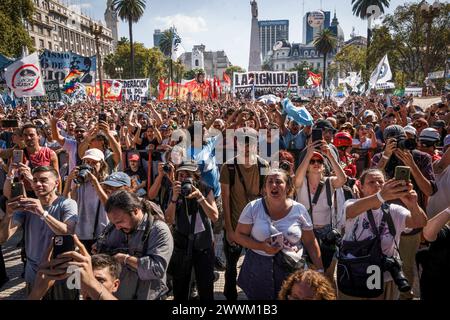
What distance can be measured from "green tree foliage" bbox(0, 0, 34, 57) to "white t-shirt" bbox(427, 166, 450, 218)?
31058 mm

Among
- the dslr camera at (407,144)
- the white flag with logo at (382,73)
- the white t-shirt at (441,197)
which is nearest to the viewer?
the dslr camera at (407,144)

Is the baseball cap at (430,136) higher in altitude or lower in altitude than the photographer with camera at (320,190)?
higher

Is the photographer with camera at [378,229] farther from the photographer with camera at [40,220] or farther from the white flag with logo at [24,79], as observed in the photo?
the white flag with logo at [24,79]

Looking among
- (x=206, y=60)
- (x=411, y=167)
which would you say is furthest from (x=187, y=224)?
(x=206, y=60)

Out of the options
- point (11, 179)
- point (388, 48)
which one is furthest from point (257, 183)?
point (388, 48)

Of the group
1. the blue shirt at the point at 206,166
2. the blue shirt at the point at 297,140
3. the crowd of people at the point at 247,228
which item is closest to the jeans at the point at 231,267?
the crowd of people at the point at 247,228

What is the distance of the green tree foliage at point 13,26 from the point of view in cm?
2717

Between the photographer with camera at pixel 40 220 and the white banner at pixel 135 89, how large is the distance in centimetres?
1998

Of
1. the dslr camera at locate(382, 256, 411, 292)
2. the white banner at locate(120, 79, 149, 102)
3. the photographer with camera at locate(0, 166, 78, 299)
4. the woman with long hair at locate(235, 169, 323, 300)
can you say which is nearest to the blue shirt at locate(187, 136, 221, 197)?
the woman with long hair at locate(235, 169, 323, 300)

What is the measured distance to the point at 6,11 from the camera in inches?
1115

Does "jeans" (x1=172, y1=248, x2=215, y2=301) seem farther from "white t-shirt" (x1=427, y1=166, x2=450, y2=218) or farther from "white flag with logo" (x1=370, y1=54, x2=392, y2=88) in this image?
"white flag with logo" (x1=370, y1=54, x2=392, y2=88)

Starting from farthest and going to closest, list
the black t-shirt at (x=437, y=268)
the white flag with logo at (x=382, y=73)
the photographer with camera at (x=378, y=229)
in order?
1. the white flag with logo at (x=382, y=73)
2. the photographer with camera at (x=378, y=229)
3. the black t-shirt at (x=437, y=268)

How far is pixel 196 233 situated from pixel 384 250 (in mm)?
1602

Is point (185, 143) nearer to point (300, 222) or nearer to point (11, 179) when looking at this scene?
point (11, 179)
